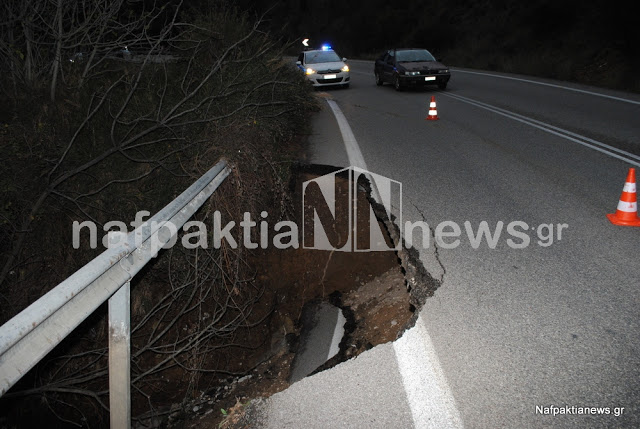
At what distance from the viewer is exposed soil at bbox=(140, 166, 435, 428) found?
167 inches

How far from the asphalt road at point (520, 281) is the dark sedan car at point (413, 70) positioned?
857 centimetres

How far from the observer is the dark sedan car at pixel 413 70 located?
19.2 metres

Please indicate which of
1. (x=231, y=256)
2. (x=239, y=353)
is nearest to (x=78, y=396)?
(x=239, y=353)

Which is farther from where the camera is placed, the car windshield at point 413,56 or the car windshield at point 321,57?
the car windshield at point 321,57

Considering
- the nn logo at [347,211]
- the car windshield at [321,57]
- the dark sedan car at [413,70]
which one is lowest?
the nn logo at [347,211]

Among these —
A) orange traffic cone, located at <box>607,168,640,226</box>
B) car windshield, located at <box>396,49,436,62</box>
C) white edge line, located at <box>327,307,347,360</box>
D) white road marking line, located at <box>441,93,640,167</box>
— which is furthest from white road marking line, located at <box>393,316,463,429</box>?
car windshield, located at <box>396,49,436,62</box>

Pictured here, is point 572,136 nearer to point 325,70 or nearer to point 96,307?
point 96,307

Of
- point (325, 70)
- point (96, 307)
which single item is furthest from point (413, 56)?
point (96, 307)

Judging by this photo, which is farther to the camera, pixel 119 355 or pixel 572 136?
pixel 572 136

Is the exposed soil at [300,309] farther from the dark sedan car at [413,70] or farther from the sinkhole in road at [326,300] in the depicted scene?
the dark sedan car at [413,70]

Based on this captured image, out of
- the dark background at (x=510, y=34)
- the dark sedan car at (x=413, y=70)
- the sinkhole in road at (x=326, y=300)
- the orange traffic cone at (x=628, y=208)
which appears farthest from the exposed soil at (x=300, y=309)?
the dark sedan car at (x=413, y=70)

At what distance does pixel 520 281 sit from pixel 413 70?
15.9 m

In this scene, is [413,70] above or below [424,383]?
above

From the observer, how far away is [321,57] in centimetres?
2202
